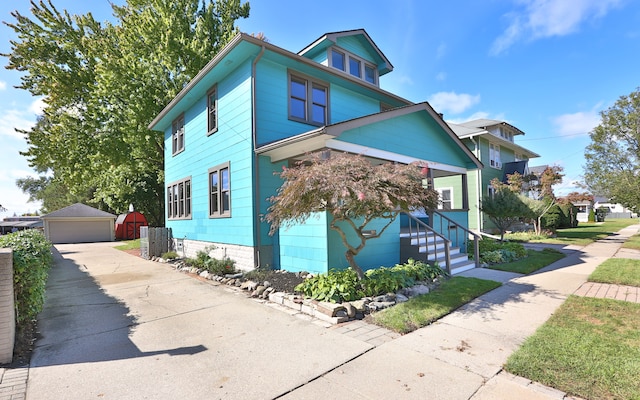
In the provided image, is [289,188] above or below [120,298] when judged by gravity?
above

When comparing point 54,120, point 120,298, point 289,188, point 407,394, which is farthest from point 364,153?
point 54,120

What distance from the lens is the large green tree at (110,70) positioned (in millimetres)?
17172

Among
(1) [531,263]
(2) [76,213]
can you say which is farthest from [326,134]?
(2) [76,213]

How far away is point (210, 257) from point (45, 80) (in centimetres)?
1840

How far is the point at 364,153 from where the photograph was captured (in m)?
8.01

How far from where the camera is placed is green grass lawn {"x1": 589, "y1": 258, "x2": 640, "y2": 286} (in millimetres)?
7008

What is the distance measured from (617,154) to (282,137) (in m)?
23.7

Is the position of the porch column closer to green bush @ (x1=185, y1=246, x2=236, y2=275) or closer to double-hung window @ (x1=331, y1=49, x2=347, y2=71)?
double-hung window @ (x1=331, y1=49, x2=347, y2=71)

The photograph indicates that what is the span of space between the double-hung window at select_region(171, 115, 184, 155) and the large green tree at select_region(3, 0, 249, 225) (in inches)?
139

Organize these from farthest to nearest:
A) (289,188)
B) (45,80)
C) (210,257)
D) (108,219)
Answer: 1. (108,219)
2. (45,80)
3. (210,257)
4. (289,188)

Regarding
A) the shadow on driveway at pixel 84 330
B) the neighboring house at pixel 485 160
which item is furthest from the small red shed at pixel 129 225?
the neighboring house at pixel 485 160

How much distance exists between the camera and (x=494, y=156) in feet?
71.4

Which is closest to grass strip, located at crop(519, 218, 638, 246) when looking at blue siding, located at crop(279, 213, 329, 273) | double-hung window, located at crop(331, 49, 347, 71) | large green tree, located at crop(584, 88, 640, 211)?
large green tree, located at crop(584, 88, 640, 211)

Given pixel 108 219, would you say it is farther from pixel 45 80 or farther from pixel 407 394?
pixel 407 394
